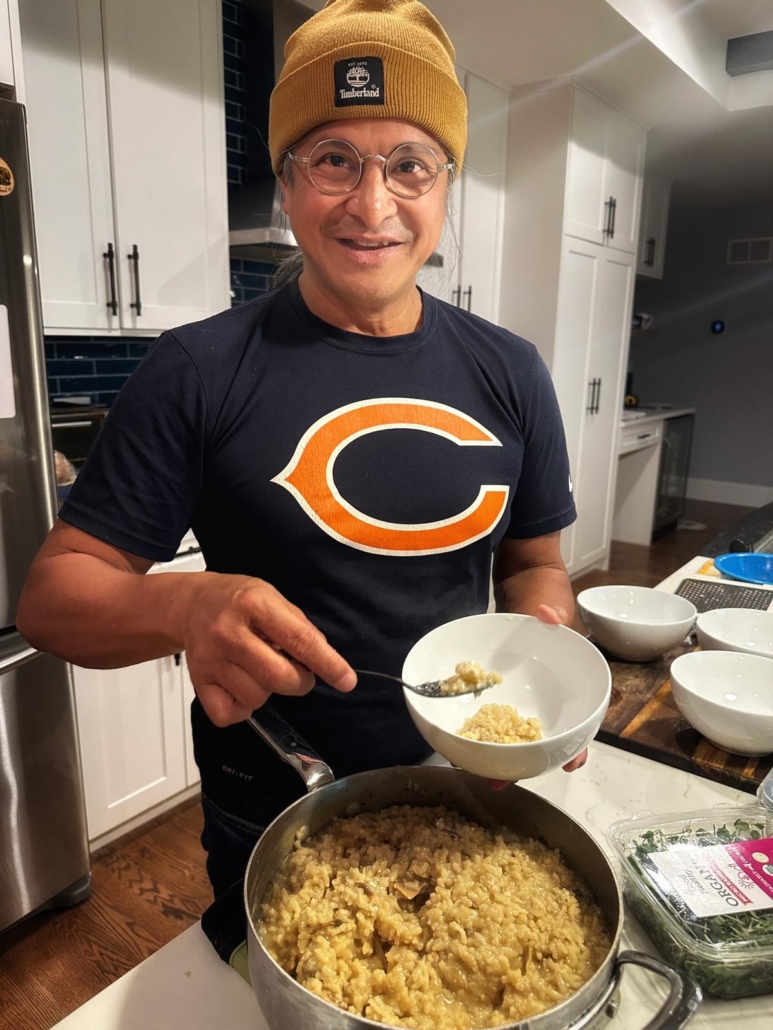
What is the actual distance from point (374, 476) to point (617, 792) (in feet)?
1.70

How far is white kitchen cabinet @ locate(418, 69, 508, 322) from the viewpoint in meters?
3.45

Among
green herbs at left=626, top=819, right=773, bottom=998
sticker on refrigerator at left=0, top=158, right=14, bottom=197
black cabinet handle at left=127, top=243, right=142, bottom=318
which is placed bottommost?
green herbs at left=626, top=819, right=773, bottom=998

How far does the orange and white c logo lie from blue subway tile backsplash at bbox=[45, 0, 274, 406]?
1.73 m

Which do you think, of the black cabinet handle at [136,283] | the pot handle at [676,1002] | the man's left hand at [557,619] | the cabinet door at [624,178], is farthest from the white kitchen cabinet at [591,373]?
the pot handle at [676,1002]

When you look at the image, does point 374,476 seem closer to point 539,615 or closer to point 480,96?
point 539,615

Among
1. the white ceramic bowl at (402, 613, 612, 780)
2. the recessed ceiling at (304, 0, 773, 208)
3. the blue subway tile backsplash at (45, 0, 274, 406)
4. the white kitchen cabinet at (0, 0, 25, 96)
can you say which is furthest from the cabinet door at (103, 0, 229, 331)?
the white ceramic bowl at (402, 613, 612, 780)

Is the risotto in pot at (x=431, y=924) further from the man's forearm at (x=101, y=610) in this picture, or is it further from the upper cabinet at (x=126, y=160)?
the upper cabinet at (x=126, y=160)

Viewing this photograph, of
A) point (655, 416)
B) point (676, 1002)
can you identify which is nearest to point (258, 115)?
point (676, 1002)

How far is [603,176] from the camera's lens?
388cm

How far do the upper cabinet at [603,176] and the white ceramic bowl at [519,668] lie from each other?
3.23 metres

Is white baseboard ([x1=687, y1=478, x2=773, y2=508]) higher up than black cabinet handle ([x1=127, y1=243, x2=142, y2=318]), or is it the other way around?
black cabinet handle ([x1=127, y1=243, x2=142, y2=318])

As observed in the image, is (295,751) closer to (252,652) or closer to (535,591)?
(252,652)

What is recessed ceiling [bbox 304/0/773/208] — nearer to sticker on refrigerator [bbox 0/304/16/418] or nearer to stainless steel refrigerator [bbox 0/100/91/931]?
stainless steel refrigerator [bbox 0/100/91/931]

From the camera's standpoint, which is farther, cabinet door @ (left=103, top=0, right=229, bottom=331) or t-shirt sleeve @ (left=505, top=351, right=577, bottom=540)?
cabinet door @ (left=103, top=0, right=229, bottom=331)
